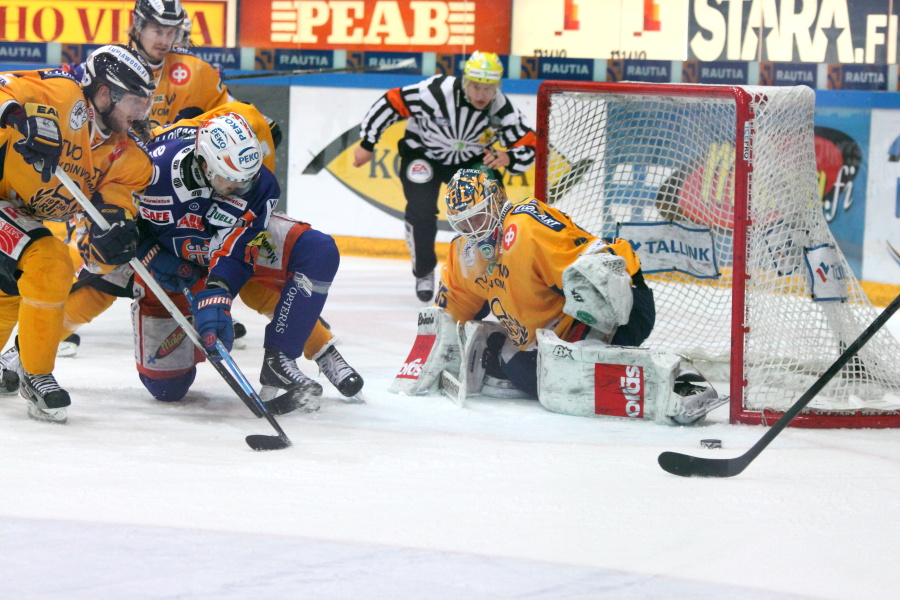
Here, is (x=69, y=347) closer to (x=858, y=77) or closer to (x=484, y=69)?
(x=484, y=69)

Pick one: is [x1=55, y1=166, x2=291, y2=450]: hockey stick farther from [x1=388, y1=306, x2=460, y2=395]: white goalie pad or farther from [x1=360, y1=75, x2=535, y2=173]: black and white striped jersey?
[x1=360, y1=75, x2=535, y2=173]: black and white striped jersey

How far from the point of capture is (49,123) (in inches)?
108

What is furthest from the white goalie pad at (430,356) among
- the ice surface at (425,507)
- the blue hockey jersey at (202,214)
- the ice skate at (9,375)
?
the ice skate at (9,375)

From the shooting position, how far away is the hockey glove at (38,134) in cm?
271

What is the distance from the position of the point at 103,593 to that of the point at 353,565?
40cm

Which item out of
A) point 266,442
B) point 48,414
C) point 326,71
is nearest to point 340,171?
point 326,71

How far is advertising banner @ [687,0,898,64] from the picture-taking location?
19.9 ft

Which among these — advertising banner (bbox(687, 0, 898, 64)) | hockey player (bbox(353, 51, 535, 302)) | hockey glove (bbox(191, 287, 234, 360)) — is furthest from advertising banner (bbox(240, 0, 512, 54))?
hockey glove (bbox(191, 287, 234, 360))

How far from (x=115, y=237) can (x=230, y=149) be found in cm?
37

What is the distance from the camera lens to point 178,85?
4289 mm

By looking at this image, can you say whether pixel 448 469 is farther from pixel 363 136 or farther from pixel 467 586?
pixel 363 136

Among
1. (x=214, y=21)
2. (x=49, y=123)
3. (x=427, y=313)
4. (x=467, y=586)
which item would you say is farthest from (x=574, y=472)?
(x=214, y=21)

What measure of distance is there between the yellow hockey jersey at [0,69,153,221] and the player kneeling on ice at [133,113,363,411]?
0.07m

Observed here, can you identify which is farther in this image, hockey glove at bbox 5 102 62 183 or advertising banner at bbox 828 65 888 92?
advertising banner at bbox 828 65 888 92
